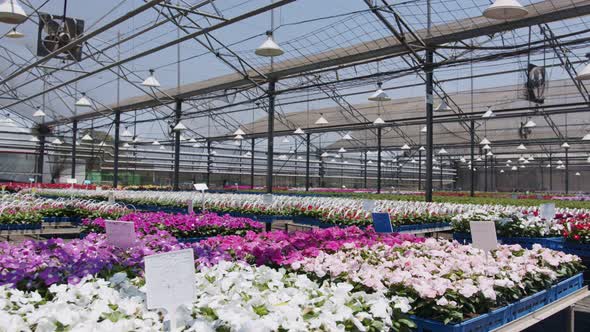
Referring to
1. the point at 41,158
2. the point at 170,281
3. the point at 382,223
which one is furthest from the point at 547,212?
the point at 41,158

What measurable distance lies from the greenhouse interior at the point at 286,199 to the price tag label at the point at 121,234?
13mm

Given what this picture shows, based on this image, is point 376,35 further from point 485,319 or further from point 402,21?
point 485,319

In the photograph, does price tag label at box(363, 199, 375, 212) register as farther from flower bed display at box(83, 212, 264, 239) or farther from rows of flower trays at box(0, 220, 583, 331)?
rows of flower trays at box(0, 220, 583, 331)

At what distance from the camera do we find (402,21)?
10.4 meters

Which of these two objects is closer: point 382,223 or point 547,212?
point 382,223

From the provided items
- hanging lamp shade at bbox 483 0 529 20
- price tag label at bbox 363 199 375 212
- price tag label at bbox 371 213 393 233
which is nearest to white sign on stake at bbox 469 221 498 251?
price tag label at bbox 371 213 393 233

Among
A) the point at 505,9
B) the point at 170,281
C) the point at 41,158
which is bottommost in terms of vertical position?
the point at 170,281

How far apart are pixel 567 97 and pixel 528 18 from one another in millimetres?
9958

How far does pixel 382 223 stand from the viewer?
17.7ft

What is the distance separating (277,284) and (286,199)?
347 inches

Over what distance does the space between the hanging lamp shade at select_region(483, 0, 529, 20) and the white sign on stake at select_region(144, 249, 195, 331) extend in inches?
224

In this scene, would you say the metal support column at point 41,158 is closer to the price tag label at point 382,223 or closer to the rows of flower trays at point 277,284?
the price tag label at point 382,223

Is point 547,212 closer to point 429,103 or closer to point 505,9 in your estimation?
point 505,9

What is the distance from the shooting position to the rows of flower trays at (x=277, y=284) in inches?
79.4
